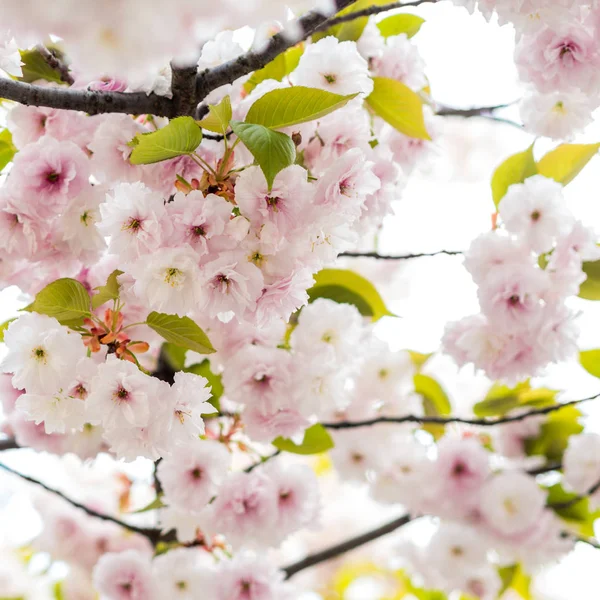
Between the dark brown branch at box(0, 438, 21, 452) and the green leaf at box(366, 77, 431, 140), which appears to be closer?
the green leaf at box(366, 77, 431, 140)

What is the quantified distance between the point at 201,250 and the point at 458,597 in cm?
171

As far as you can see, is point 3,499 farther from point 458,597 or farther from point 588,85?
point 588,85

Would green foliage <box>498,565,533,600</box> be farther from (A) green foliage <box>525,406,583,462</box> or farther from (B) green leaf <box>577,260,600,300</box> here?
(B) green leaf <box>577,260,600,300</box>

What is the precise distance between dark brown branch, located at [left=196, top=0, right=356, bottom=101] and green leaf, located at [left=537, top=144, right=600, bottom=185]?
1.90ft

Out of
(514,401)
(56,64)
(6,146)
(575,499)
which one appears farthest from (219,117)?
(575,499)

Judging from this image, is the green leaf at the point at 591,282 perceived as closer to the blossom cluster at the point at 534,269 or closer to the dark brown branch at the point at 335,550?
the blossom cluster at the point at 534,269

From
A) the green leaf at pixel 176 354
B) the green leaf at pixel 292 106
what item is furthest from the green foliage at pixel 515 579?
the green leaf at pixel 292 106

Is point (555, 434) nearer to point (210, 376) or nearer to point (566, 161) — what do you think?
point (566, 161)

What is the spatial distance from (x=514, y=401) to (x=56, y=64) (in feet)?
3.36

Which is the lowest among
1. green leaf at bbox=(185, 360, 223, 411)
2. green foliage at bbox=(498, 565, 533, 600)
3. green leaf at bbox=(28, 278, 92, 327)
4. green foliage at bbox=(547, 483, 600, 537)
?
green foliage at bbox=(498, 565, 533, 600)

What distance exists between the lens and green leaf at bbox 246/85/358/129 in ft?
2.05

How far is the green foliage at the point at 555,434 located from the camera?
146 cm

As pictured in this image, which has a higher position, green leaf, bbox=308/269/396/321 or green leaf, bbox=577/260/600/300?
green leaf, bbox=577/260/600/300

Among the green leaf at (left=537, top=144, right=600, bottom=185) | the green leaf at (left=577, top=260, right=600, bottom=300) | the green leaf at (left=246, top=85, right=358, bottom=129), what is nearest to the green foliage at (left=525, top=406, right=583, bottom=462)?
the green leaf at (left=577, top=260, right=600, bottom=300)
